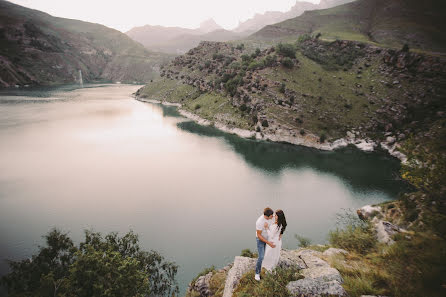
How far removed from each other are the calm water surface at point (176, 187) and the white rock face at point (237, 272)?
35.9ft

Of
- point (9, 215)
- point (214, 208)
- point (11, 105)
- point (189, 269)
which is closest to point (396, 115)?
point (214, 208)

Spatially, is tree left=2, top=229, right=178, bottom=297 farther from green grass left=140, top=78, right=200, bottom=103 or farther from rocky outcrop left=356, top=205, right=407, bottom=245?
green grass left=140, top=78, right=200, bottom=103

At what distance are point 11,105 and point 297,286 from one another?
418ft

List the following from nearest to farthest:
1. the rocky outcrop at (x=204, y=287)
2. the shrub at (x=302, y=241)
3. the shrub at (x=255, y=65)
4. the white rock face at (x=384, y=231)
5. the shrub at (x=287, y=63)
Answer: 1. the white rock face at (x=384, y=231)
2. the rocky outcrop at (x=204, y=287)
3. the shrub at (x=302, y=241)
4. the shrub at (x=287, y=63)
5. the shrub at (x=255, y=65)

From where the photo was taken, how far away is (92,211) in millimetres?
27688

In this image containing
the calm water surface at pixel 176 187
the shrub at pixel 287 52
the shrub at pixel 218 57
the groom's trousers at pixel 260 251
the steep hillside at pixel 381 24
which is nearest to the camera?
the groom's trousers at pixel 260 251

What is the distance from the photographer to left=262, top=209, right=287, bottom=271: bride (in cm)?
→ 833

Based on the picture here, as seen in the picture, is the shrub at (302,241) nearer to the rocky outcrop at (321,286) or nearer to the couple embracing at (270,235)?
the couple embracing at (270,235)

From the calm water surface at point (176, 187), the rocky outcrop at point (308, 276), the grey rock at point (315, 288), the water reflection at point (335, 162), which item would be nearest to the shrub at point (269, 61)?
the calm water surface at point (176, 187)

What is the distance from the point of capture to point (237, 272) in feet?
33.3

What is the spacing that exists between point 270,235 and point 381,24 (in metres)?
148

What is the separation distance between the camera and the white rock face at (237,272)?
379 inches

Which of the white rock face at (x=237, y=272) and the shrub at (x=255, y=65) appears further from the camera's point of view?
the shrub at (x=255, y=65)

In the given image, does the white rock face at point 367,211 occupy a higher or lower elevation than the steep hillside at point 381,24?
lower
